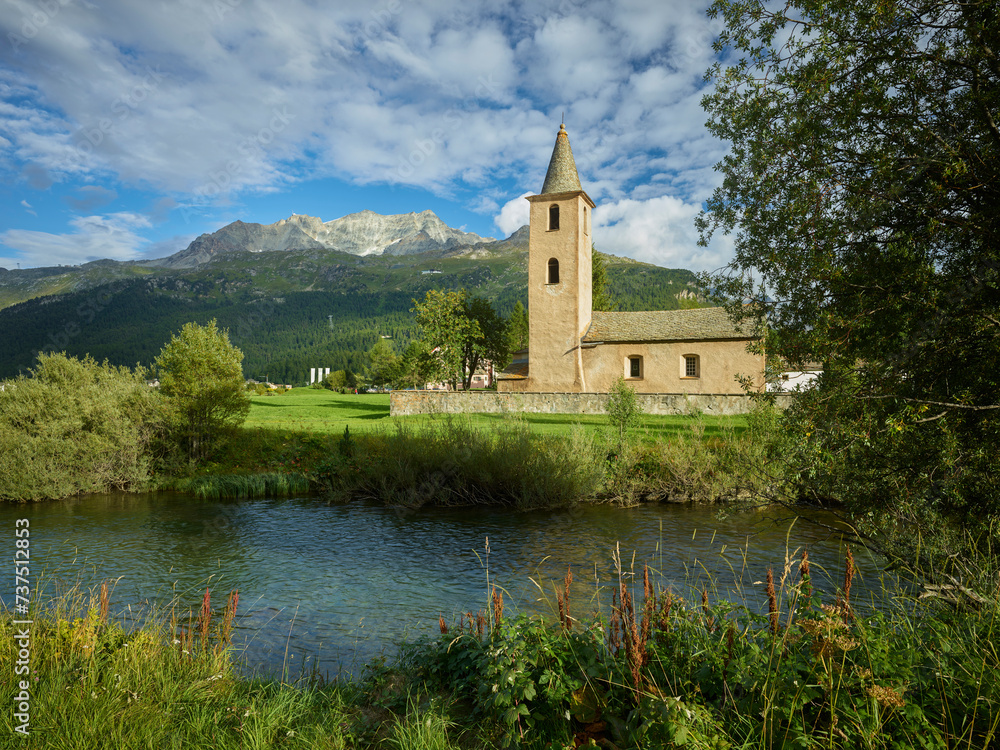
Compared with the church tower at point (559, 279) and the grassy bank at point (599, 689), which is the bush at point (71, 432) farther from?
the church tower at point (559, 279)

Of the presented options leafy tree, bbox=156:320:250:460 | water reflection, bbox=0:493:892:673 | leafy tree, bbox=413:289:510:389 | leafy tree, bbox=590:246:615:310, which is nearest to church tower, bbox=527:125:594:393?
leafy tree, bbox=413:289:510:389

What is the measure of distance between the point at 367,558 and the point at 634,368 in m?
28.0

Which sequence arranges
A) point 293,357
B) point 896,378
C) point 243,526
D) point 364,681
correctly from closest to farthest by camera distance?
point 364,681
point 896,378
point 243,526
point 293,357

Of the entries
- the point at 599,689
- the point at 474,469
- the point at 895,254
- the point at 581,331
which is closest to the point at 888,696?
the point at 599,689

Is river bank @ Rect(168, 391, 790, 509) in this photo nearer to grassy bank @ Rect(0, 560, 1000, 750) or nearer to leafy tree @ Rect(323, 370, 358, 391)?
grassy bank @ Rect(0, 560, 1000, 750)

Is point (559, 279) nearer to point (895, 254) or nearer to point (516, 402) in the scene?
point (516, 402)

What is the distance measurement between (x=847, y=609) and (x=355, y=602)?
6.88 m

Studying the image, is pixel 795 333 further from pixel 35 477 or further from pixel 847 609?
pixel 35 477

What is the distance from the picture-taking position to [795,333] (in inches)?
259

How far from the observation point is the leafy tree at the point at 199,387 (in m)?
19.5

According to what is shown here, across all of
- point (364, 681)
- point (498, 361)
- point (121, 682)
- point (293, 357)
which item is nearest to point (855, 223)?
point (364, 681)

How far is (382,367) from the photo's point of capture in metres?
77.5

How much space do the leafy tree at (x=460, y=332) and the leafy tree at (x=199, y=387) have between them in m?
18.6

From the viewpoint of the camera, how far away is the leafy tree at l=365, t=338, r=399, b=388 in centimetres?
7469
